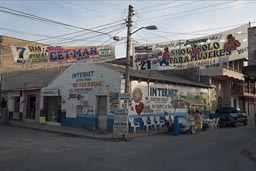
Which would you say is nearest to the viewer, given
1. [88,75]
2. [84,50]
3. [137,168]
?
[137,168]

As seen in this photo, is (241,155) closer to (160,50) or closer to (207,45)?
(207,45)

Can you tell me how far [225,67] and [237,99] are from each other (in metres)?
8.55

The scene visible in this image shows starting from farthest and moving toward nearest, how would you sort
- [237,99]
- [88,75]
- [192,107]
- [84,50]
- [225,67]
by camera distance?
[237,99] → [225,67] → [192,107] → [88,75] → [84,50]

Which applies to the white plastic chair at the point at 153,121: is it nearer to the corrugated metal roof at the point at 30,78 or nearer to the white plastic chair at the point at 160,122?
the white plastic chair at the point at 160,122

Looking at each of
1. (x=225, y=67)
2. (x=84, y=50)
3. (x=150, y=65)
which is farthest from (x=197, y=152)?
(x=225, y=67)

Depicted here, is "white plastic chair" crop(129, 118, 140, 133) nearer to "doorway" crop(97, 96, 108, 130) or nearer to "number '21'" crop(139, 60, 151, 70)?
"doorway" crop(97, 96, 108, 130)

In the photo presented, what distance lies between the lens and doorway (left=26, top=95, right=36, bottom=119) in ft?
90.7

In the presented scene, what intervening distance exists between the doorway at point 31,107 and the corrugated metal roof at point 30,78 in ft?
3.72

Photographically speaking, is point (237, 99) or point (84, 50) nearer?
point (84, 50)

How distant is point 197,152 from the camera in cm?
1211

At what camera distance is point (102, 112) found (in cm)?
2136

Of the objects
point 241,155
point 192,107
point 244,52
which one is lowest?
point 241,155

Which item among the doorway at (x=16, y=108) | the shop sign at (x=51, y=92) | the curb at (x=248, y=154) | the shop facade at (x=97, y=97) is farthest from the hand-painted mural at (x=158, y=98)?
the doorway at (x=16, y=108)

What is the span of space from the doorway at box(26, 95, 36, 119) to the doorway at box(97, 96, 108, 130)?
9057 mm
